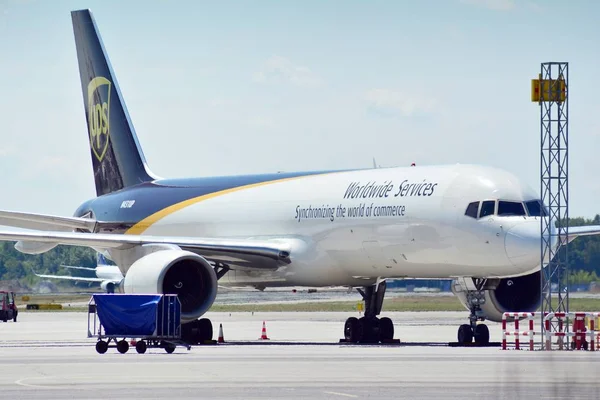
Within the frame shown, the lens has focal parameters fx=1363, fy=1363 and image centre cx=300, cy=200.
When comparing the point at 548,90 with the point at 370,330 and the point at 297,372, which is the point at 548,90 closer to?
the point at 370,330

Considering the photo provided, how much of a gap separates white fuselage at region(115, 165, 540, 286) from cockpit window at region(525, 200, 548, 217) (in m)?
0.18

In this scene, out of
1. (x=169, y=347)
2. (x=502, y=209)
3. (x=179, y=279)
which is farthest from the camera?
(x=179, y=279)

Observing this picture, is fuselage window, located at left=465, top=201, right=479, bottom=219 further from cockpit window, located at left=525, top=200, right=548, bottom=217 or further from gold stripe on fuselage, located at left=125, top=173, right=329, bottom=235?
gold stripe on fuselage, located at left=125, top=173, right=329, bottom=235

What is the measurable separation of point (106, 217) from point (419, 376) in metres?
23.1

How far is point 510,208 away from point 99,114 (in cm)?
1784

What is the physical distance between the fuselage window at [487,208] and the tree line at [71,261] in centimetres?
6869

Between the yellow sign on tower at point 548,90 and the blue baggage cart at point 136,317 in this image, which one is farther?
the yellow sign on tower at point 548,90

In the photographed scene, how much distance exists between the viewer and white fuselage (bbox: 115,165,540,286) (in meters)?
30.8

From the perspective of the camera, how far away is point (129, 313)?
28906mm

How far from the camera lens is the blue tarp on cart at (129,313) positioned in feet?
94.5

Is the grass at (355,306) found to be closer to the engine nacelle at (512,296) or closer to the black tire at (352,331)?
the engine nacelle at (512,296)

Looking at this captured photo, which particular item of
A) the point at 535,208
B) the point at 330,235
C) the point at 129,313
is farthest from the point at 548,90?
the point at 129,313

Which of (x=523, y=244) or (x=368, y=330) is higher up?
(x=523, y=244)

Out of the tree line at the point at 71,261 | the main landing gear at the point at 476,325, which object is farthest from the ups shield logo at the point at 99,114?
the tree line at the point at 71,261
